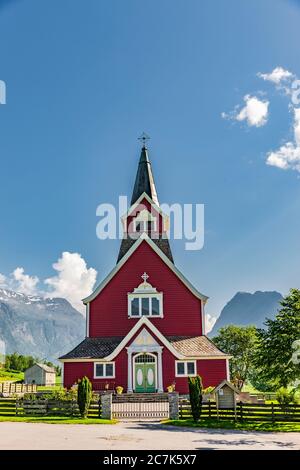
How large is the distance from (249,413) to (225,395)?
52.2 inches

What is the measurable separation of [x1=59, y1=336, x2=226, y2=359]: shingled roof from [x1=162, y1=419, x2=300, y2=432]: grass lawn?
10.2 m

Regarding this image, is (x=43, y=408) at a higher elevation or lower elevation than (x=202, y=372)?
lower

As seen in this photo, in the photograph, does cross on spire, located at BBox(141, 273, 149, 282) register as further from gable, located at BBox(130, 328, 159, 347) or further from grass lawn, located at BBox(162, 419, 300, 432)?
grass lawn, located at BBox(162, 419, 300, 432)

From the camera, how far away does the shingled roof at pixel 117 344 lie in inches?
1277

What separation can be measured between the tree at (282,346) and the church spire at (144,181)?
20.4m

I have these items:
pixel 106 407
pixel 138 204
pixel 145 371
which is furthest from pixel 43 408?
pixel 138 204

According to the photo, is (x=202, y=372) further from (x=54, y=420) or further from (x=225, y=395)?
(x=54, y=420)

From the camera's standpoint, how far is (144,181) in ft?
138

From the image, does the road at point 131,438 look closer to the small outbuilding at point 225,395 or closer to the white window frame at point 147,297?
the small outbuilding at point 225,395

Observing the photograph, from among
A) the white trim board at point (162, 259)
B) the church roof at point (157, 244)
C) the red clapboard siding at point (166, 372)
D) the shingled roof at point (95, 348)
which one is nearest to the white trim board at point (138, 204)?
the church roof at point (157, 244)

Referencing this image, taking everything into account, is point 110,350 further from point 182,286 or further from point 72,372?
point 182,286

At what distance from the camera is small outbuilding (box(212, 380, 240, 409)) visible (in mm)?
22344

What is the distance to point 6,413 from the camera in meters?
24.5

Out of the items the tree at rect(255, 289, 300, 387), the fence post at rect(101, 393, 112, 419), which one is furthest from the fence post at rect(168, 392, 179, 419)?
the tree at rect(255, 289, 300, 387)
